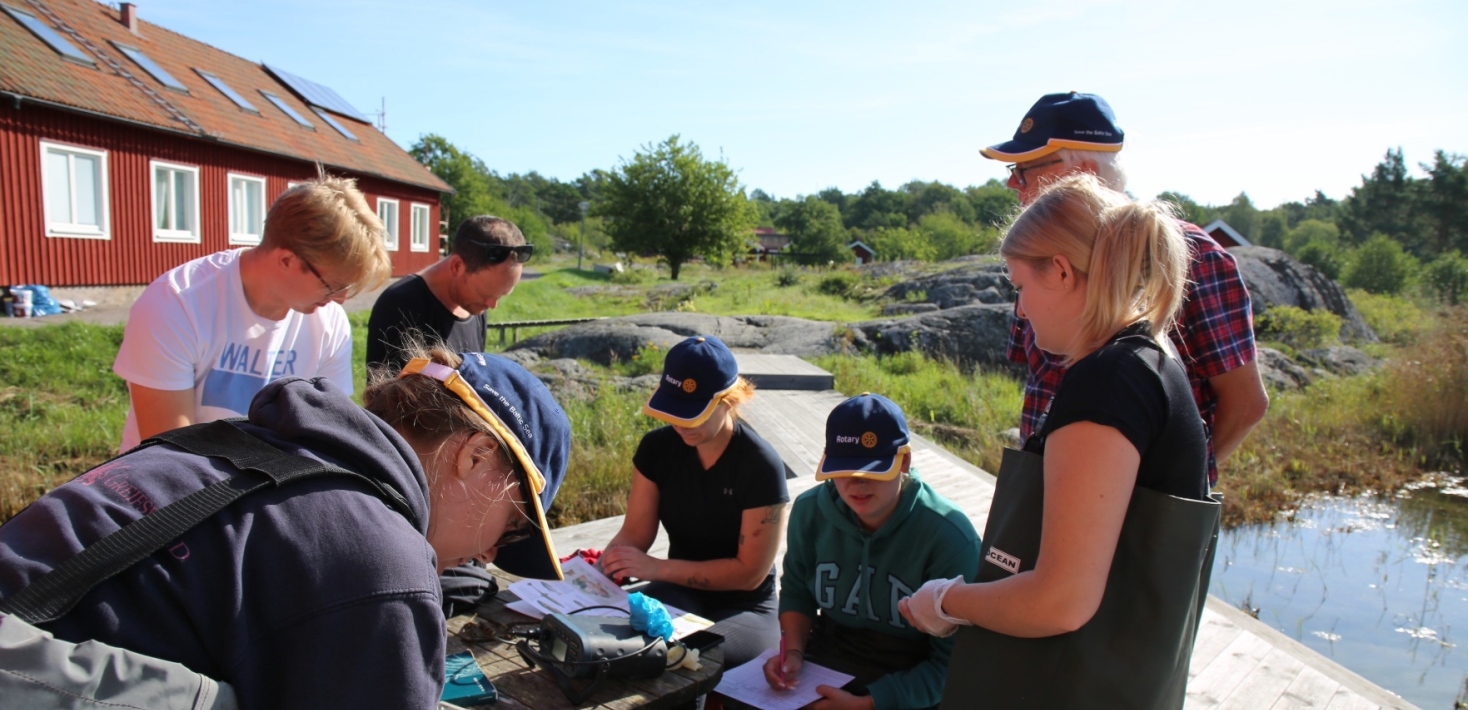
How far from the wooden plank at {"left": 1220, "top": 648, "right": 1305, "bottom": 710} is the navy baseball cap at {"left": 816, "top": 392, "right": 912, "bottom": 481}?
1537mm

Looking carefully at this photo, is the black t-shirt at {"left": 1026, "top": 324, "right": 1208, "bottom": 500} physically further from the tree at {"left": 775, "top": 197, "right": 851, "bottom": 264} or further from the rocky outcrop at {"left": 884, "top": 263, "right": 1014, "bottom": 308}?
the tree at {"left": 775, "top": 197, "right": 851, "bottom": 264}

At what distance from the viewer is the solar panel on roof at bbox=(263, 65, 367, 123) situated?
69.5 ft

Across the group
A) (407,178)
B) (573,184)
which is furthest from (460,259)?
(573,184)

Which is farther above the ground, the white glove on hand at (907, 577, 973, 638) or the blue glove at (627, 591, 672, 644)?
the white glove on hand at (907, 577, 973, 638)

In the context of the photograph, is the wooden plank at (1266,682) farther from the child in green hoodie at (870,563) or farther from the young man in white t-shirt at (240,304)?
the young man in white t-shirt at (240,304)

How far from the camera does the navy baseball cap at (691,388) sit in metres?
2.91

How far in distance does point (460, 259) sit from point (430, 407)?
2.44 meters

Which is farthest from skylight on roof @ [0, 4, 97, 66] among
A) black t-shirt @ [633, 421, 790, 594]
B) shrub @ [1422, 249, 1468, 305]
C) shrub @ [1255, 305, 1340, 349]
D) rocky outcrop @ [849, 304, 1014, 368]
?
shrub @ [1422, 249, 1468, 305]

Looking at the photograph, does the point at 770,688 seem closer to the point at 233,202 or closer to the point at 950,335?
the point at 950,335

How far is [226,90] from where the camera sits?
1773 centimetres

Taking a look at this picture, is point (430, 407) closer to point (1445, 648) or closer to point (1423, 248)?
point (1445, 648)

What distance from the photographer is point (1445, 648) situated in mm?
4875

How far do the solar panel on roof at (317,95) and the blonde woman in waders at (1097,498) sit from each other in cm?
2289

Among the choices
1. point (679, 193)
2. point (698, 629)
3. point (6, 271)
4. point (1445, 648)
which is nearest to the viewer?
point (698, 629)
